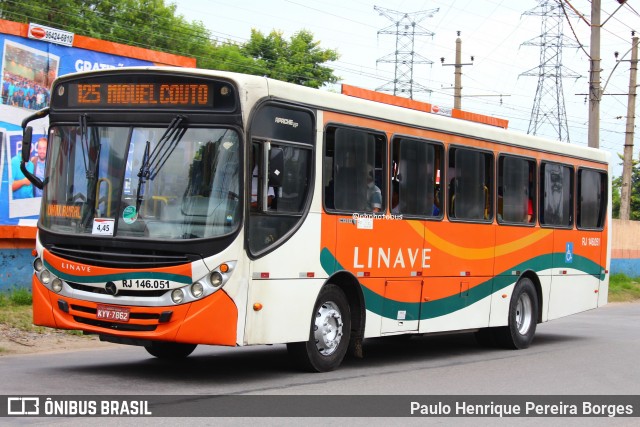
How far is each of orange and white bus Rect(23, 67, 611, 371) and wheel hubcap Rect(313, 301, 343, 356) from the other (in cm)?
2

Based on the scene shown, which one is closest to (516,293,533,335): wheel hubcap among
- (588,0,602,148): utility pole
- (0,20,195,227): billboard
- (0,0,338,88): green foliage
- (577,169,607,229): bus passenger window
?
(577,169,607,229): bus passenger window

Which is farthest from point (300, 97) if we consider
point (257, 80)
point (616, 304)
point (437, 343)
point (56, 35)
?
point (616, 304)

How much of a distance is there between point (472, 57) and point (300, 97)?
41.7 m

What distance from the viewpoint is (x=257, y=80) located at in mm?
11094

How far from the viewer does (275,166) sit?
1104 centimetres

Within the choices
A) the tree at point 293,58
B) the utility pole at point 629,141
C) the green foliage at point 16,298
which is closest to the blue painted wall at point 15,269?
the green foliage at point 16,298

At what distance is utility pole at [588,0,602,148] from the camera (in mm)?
30422

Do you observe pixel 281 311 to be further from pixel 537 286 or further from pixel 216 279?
pixel 537 286

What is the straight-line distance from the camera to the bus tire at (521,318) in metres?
16.4

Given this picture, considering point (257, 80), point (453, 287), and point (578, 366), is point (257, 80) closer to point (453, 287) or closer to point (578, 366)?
point (453, 287)

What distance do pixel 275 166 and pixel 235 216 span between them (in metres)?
0.74

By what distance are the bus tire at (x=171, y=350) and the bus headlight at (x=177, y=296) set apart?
217 cm

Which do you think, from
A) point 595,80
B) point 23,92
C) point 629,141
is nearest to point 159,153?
point 23,92

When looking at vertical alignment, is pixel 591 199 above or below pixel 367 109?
below
